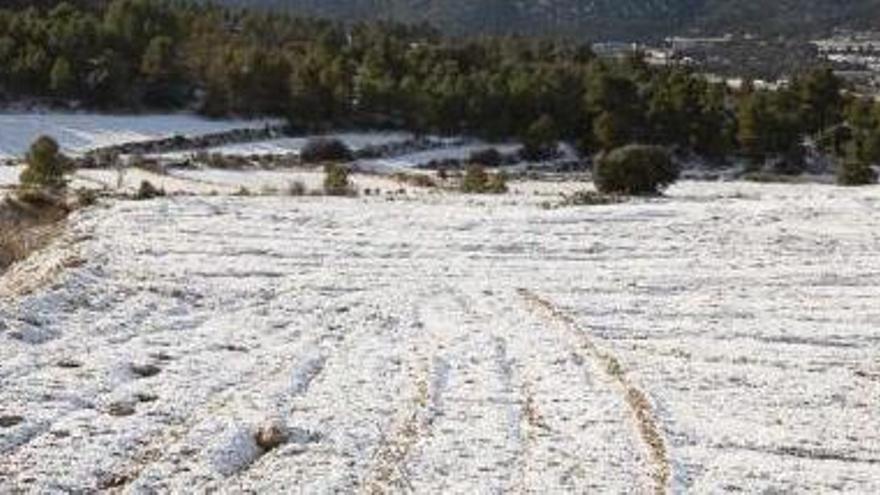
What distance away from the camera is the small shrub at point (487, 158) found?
4297 inches

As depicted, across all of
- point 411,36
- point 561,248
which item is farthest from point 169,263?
point 411,36

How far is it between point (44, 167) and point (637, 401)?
167ft

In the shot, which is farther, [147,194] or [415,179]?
[415,179]

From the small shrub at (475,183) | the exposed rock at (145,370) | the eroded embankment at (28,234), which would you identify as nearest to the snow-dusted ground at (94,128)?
the small shrub at (475,183)

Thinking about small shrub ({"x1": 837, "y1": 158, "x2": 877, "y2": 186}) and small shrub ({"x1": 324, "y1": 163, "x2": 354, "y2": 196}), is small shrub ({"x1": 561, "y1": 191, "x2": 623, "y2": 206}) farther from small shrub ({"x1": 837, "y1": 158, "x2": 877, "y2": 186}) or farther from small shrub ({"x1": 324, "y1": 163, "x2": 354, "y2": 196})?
small shrub ({"x1": 837, "y1": 158, "x2": 877, "y2": 186})

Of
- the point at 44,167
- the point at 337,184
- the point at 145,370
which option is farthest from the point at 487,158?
the point at 145,370

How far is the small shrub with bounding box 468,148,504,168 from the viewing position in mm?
109144

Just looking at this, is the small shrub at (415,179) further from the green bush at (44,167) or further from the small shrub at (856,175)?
the small shrub at (856,175)

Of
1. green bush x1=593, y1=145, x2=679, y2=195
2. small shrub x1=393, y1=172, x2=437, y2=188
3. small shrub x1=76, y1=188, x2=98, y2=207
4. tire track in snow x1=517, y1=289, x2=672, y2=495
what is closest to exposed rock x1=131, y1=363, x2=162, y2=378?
tire track in snow x1=517, y1=289, x2=672, y2=495

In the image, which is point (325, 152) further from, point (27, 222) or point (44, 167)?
point (27, 222)

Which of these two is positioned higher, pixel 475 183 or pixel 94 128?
pixel 475 183

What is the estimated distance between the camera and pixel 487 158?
110 m

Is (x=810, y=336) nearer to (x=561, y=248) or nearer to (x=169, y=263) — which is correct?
(x=561, y=248)

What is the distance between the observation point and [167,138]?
356ft
